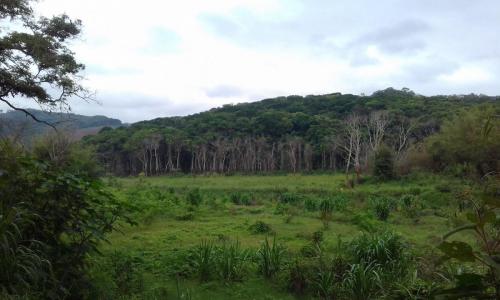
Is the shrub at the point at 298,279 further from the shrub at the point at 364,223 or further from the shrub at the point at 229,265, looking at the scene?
the shrub at the point at 364,223

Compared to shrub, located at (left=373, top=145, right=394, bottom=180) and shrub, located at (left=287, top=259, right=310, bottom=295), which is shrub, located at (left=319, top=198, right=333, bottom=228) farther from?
shrub, located at (left=373, top=145, right=394, bottom=180)

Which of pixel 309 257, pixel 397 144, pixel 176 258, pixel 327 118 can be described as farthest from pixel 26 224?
pixel 327 118

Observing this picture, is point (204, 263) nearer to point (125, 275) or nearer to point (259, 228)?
point (125, 275)

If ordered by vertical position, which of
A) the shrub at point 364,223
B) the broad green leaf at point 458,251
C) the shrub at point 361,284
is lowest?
the shrub at point 364,223

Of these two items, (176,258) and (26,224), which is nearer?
(26,224)

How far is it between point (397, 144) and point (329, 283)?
55.9 meters

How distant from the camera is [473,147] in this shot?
3250 cm

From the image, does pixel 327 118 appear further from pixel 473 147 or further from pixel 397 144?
pixel 473 147

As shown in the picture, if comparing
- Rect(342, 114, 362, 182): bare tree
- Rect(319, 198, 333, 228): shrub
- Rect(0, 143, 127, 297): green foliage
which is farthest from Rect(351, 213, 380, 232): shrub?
Rect(342, 114, 362, 182): bare tree

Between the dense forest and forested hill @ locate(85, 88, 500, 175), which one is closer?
the dense forest

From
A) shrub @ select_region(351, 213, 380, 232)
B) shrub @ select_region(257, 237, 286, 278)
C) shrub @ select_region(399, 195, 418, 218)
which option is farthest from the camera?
shrub @ select_region(399, 195, 418, 218)

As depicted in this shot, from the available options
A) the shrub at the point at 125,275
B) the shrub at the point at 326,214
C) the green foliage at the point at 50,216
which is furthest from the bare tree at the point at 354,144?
the green foliage at the point at 50,216

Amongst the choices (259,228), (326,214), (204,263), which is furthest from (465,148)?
(204,263)

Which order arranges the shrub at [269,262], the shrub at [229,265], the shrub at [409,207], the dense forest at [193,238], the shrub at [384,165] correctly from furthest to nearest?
the shrub at [384,165] → the shrub at [409,207] → the shrub at [269,262] → the shrub at [229,265] → the dense forest at [193,238]
